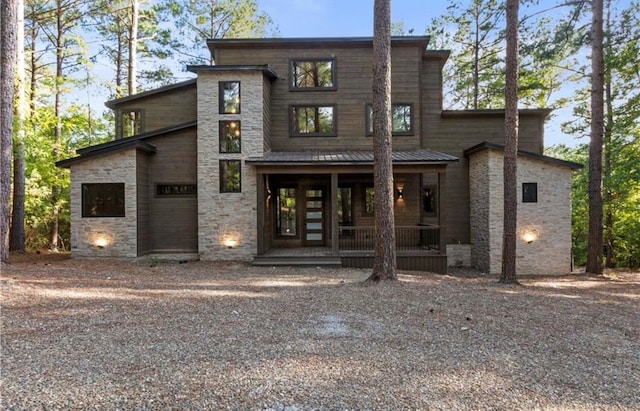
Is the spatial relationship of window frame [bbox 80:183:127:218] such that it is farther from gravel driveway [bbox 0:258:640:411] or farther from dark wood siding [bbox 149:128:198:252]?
gravel driveway [bbox 0:258:640:411]

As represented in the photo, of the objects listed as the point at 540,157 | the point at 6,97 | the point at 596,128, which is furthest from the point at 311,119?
the point at 596,128

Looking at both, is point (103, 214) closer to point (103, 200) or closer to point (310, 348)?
Result: point (103, 200)

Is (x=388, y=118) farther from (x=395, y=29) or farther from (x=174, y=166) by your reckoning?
(x=395, y=29)

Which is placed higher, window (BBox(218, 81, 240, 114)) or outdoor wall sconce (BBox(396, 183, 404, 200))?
window (BBox(218, 81, 240, 114))

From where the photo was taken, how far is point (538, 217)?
40.1 ft

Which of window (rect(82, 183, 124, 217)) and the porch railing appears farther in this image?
the porch railing

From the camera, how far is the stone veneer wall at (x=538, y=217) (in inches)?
480

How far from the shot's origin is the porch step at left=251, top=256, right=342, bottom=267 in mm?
10883

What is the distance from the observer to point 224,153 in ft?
40.6

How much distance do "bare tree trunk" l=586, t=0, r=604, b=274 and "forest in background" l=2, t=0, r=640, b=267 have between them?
2.42 ft

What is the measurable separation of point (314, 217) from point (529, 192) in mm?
7697

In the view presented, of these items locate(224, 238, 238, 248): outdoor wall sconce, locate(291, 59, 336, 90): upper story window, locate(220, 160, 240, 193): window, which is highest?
locate(291, 59, 336, 90): upper story window

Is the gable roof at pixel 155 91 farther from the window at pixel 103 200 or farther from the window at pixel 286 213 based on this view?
the window at pixel 286 213

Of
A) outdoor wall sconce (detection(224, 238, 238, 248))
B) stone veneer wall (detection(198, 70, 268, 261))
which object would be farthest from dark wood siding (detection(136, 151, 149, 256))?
outdoor wall sconce (detection(224, 238, 238, 248))
